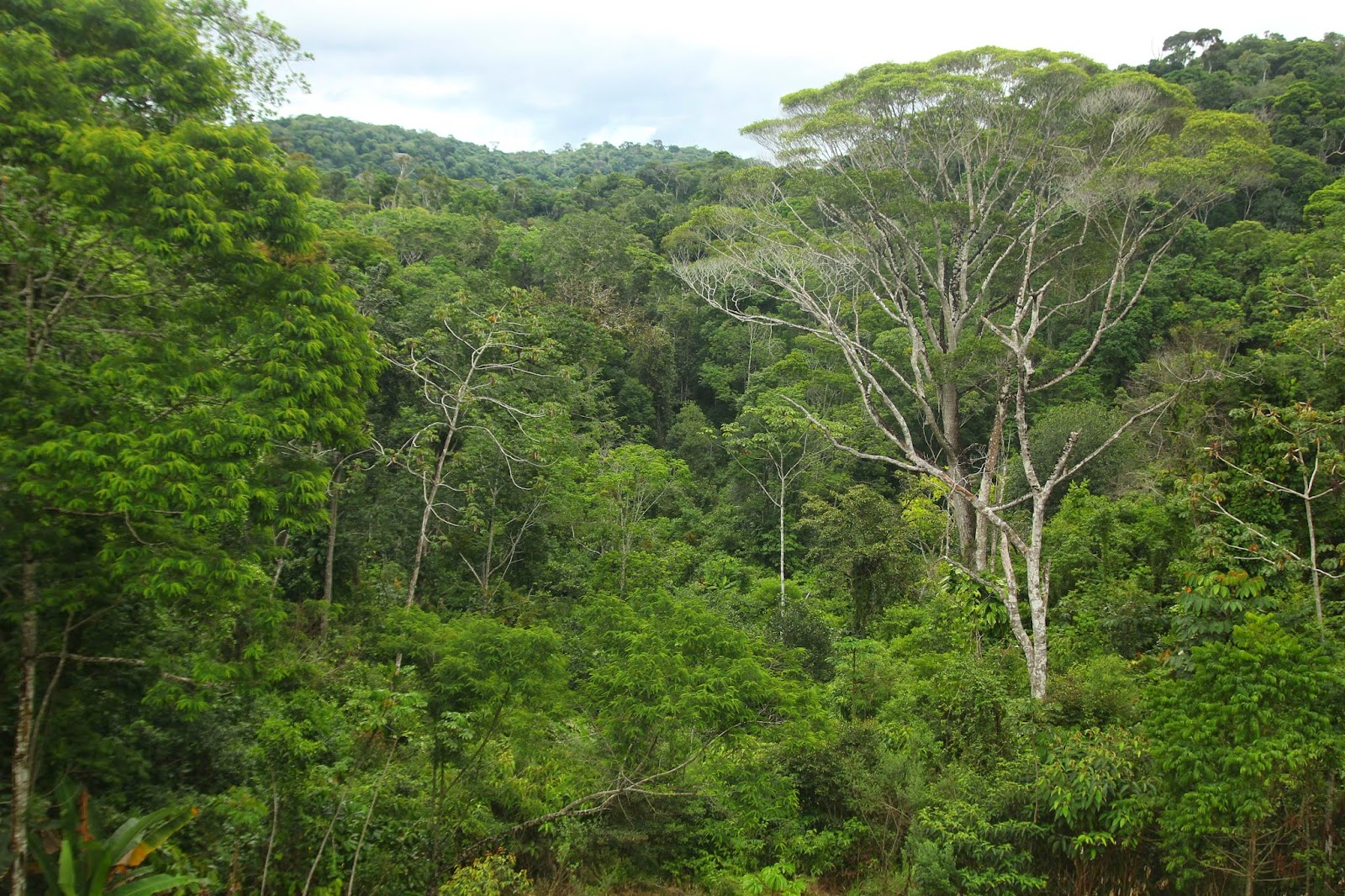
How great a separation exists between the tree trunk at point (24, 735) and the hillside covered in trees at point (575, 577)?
3 centimetres

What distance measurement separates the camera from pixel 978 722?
8.04 meters

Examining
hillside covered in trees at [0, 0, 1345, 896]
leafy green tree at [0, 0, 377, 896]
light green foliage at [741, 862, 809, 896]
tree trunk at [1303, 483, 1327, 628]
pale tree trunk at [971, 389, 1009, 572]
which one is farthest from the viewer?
pale tree trunk at [971, 389, 1009, 572]

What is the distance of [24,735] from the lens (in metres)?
4.51

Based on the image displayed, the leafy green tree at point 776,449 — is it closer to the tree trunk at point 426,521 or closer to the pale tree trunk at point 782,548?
the pale tree trunk at point 782,548

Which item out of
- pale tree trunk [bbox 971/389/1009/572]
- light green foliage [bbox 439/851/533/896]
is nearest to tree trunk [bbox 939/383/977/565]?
pale tree trunk [bbox 971/389/1009/572]

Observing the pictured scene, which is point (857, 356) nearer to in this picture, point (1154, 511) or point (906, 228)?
point (906, 228)

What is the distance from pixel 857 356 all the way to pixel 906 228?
7.96ft

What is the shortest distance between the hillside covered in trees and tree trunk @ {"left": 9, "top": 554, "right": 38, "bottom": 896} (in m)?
0.03

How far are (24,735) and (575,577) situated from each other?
40.9 feet

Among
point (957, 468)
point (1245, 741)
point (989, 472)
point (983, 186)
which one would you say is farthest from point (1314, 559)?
point (983, 186)

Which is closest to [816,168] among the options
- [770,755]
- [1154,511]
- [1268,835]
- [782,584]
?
[1154,511]

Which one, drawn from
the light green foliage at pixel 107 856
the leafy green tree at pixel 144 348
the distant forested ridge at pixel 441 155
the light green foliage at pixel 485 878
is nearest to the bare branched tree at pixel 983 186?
the light green foliage at pixel 485 878

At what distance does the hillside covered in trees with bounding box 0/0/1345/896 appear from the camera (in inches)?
203

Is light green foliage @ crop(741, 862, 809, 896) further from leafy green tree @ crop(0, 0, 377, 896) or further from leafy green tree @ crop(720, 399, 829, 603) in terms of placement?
leafy green tree @ crop(720, 399, 829, 603)
